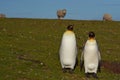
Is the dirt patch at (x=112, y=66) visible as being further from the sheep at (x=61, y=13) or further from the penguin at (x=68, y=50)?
the sheep at (x=61, y=13)

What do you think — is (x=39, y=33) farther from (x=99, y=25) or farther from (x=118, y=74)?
(x=118, y=74)

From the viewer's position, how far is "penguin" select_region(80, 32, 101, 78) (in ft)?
61.2

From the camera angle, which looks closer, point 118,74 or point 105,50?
point 118,74

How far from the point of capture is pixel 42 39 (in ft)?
96.7

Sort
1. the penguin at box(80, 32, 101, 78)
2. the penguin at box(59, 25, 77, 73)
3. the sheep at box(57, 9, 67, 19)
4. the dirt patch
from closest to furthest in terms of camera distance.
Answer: the penguin at box(80, 32, 101, 78)
the penguin at box(59, 25, 77, 73)
the dirt patch
the sheep at box(57, 9, 67, 19)

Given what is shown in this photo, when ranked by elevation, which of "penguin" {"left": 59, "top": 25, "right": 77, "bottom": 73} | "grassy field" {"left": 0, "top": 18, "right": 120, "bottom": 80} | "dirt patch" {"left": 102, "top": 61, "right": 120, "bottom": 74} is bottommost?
"dirt patch" {"left": 102, "top": 61, "right": 120, "bottom": 74}

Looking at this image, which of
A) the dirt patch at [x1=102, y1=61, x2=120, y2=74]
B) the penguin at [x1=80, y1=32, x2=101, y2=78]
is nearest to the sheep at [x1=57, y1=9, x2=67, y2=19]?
the dirt patch at [x1=102, y1=61, x2=120, y2=74]

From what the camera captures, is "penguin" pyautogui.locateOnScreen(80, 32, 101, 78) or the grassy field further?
"penguin" pyautogui.locateOnScreen(80, 32, 101, 78)

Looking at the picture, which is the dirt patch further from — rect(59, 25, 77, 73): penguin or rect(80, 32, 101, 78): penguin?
rect(59, 25, 77, 73): penguin

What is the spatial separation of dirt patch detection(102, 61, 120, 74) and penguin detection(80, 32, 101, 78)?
2312 millimetres

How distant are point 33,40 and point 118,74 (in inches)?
361

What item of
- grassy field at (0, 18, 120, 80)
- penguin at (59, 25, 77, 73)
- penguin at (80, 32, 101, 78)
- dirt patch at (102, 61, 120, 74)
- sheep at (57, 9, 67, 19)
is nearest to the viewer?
grassy field at (0, 18, 120, 80)

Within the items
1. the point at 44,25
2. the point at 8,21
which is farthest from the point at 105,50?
the point at 8,21

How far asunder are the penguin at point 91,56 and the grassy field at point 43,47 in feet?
1.27
